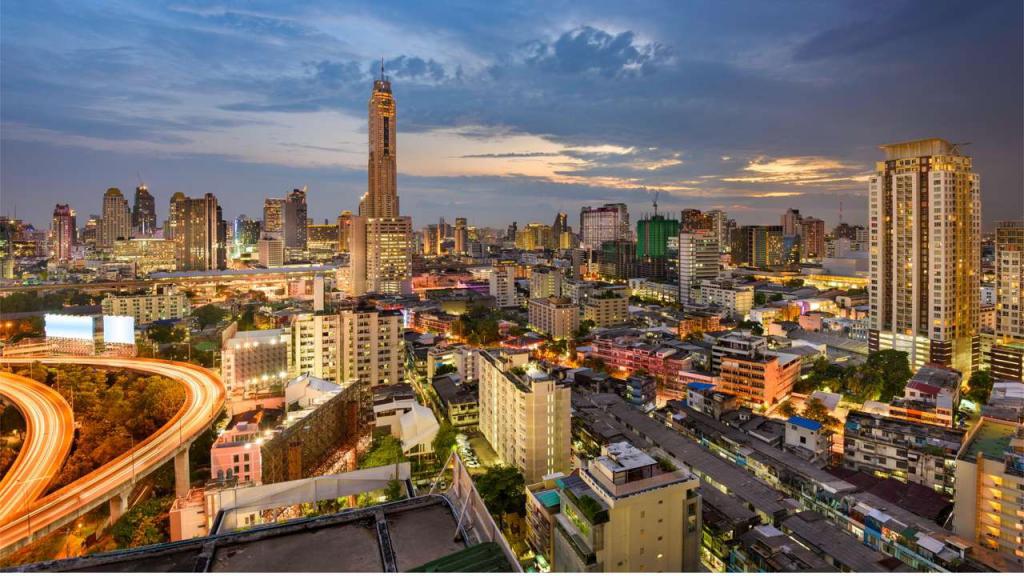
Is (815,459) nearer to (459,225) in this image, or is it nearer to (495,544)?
(495,544)

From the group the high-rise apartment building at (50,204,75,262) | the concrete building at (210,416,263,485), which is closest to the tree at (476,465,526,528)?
the concrete building at (210,416,263,485)

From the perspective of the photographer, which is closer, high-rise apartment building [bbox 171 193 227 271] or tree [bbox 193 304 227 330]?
tree [bbox 193 304 227 330]

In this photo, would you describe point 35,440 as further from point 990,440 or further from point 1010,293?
point 1010,293

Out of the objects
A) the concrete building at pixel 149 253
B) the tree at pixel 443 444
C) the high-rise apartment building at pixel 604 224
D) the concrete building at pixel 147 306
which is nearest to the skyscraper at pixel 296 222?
the concrete building at pixel 149 253

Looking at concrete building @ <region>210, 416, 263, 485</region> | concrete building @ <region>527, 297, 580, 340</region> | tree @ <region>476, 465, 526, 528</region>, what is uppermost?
concrete building @ <region>527, 297, 580, 340</region>

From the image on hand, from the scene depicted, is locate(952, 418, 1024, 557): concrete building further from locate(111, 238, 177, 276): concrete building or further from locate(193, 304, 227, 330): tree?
locate(111, 238, 177, 276): concrete building

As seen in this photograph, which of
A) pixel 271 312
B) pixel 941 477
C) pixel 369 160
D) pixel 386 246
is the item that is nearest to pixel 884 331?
pixel 941 477

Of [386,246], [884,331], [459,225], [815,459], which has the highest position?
[459,225]

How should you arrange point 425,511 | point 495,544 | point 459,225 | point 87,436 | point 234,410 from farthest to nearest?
point 459,225
point 234,410
point 87,436
point 425,511
point 495,544
